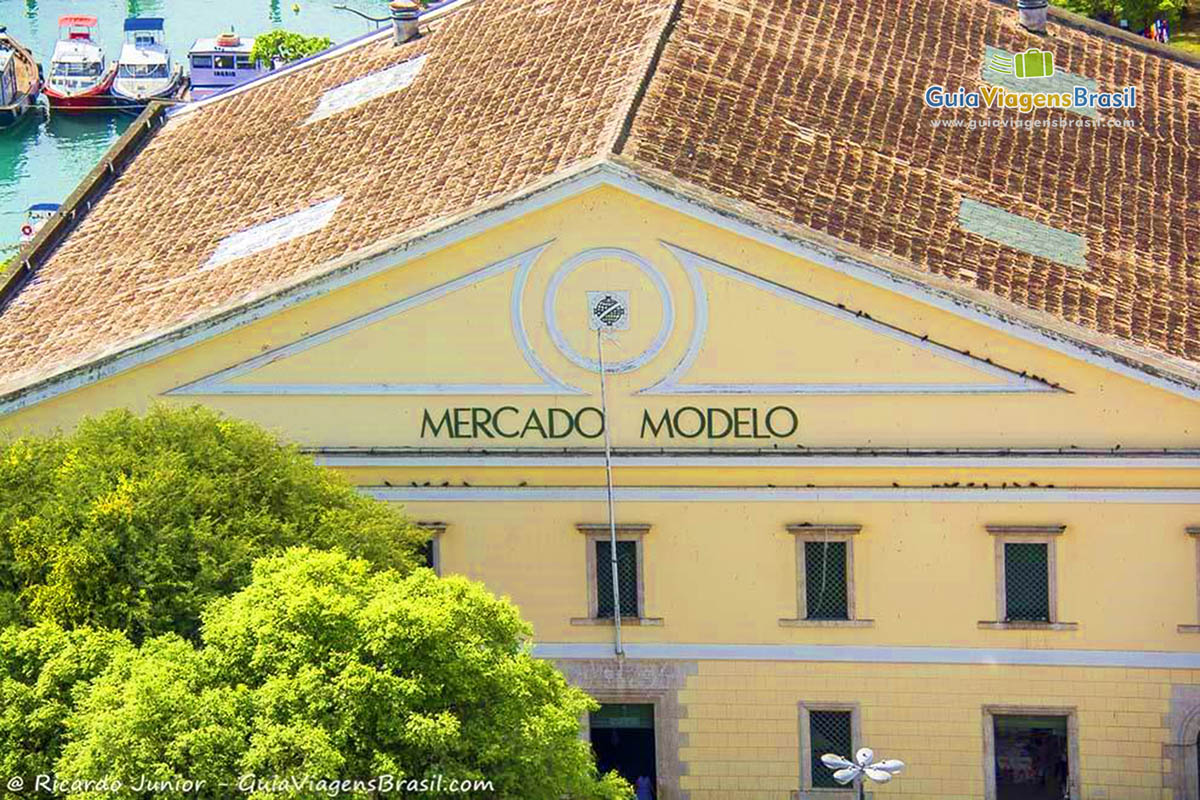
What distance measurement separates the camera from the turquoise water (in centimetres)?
12519

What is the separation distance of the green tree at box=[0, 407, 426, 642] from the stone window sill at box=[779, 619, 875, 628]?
24.7ft

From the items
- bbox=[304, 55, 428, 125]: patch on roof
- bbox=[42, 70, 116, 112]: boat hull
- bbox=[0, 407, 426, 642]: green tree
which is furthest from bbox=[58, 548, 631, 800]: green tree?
bbox=[42, 70, 116, 112]: boat hull

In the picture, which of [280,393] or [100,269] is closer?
[280,393]

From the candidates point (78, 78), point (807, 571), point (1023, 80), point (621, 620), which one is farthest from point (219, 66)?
point (807, 571)

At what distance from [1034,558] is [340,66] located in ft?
84.4

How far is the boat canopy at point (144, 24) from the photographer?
142 m

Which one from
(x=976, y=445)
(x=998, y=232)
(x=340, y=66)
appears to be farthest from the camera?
(x=340, y=66)

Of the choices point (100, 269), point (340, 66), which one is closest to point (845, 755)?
point (100, 269)

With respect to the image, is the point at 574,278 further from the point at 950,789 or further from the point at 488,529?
the point at 950,789

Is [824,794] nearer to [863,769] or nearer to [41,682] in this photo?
[863,769]

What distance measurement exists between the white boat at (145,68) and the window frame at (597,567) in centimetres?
8888

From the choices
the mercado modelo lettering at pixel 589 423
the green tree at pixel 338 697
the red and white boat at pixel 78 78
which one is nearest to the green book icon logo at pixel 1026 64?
the mercado modelo lettering at pixel 589 423

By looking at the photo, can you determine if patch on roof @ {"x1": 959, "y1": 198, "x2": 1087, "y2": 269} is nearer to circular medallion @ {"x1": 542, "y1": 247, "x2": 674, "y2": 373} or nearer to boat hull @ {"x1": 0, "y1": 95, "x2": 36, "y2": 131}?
circular medallion @ {"x1": 542, "y1": 247, "x2": 674, "y2": 373}

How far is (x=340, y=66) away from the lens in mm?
71500
